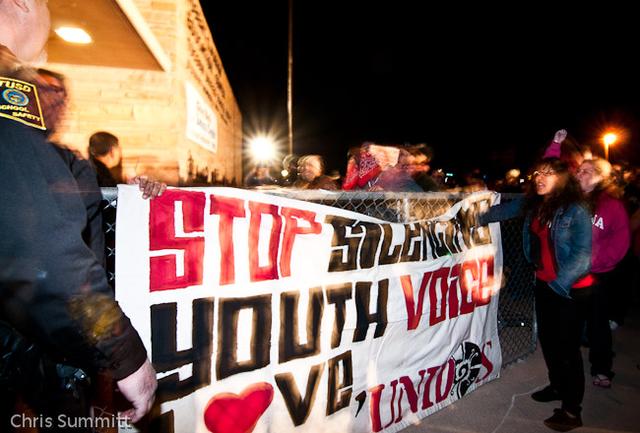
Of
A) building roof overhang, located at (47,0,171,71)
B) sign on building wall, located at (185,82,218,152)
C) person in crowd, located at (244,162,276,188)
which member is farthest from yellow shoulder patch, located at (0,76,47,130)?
person in crowd, located at (244,162,276,188)

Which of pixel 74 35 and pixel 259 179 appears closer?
pixel 74 35

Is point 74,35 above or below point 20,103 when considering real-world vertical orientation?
above

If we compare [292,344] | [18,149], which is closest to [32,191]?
[18,149]

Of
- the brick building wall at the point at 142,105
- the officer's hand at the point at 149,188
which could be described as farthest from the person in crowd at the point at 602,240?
the brick building wall at the point at 142,105

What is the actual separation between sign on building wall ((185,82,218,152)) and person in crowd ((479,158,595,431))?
16.4ft

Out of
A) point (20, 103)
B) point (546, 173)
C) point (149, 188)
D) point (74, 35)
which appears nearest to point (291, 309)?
point (149, 188)

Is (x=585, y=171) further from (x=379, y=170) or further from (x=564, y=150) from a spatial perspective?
(x=379, y=170)

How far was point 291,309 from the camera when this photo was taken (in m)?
2.33

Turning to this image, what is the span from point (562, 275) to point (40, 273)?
334 cm

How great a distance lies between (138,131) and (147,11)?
170 cm

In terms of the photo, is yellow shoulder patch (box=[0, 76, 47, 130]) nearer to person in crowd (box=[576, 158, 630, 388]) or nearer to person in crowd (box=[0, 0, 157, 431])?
person in crowd (box=[0, 0, 157, 431])

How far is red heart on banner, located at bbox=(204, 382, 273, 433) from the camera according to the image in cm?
206

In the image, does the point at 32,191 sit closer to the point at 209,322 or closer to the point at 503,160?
the point at 209,322

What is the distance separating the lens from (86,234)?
5.08ft
